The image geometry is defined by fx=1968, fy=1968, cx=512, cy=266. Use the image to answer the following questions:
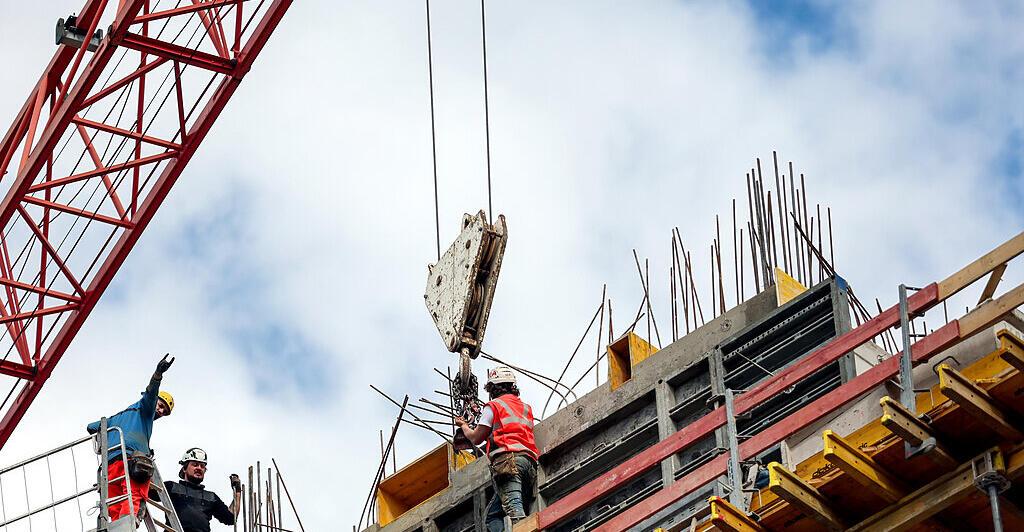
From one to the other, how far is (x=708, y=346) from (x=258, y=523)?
26.7 ft

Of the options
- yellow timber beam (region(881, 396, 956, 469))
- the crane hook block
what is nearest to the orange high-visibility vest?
the crane hook block

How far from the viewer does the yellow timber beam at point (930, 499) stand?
13.4 meters

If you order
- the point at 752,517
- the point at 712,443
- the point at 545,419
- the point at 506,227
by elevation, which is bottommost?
the point at 752,517

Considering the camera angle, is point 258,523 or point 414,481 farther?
point 258,523

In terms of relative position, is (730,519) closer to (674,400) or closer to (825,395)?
(825,395)

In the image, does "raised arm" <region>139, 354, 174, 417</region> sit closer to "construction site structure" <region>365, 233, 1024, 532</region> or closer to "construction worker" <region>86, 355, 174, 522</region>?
"construction worker" <region>86, 355, 174, 522</region>

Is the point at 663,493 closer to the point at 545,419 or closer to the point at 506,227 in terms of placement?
the point at 545,419

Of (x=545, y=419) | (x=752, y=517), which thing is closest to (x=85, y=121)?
(x=545, y=419)

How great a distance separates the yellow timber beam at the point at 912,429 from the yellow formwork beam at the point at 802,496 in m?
0.73

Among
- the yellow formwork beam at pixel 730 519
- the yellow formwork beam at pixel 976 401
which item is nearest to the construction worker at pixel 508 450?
the yellow formwork beam at pixel 730 519

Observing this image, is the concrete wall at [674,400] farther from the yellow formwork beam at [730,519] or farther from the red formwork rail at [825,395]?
the yellow formwork beam at [730,519]

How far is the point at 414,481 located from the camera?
22000 mm

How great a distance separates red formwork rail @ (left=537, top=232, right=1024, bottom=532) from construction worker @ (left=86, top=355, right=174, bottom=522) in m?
5.66

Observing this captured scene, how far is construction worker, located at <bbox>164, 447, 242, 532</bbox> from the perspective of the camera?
69.7 ft
